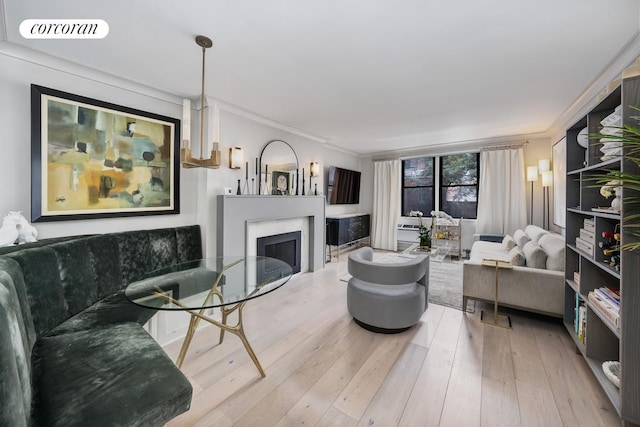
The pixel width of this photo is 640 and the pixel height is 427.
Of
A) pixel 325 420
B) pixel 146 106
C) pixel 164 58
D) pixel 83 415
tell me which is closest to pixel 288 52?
pixel 164 58

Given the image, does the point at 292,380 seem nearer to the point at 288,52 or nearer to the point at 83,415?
the point at 83,415

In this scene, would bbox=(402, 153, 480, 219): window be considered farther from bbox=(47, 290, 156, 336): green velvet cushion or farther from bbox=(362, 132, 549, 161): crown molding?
bbox=(47, 290, 156, 336): green velvet cushion

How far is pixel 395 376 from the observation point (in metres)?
1.83

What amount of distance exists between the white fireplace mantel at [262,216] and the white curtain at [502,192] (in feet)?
11.0

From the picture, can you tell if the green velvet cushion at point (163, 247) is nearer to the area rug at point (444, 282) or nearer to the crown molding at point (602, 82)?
the area rug at point (444, 282)

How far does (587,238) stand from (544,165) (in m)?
3.11

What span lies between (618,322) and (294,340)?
223 centimetres

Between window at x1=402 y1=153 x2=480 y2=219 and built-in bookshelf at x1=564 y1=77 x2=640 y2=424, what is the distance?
343 centimetres

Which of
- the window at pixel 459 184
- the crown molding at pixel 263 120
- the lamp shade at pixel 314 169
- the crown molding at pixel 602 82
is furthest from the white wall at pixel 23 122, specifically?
the window at pixel 459 184

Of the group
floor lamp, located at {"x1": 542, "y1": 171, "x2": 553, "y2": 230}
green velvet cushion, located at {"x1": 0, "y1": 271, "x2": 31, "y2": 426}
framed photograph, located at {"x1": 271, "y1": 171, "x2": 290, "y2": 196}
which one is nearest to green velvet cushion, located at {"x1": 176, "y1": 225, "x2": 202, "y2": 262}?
framed photograph, located at {"x1": 271, "y1": 171, "x2": 290, "y2": 196}

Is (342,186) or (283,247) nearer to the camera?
(283,247)

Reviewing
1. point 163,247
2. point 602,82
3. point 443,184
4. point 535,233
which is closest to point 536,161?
point 443,184

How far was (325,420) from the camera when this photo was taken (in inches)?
57.7

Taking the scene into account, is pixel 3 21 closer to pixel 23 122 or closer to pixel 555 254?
pixel 23 122
